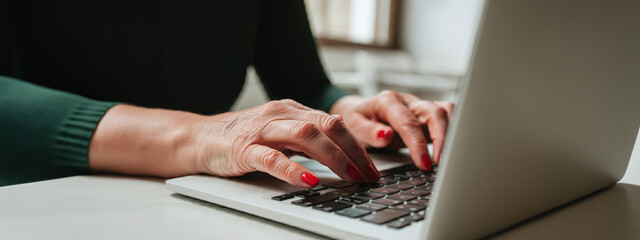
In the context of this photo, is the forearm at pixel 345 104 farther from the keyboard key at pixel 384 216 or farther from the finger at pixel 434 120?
the keyboard key at pixel 384 216

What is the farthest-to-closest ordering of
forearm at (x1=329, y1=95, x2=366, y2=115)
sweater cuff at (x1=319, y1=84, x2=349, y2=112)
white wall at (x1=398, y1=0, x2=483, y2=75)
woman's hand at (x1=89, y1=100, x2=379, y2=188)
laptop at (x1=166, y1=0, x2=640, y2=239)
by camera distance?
white wall at (x1=398, y1=0, x2=483, y2=75) < sweater cuff at (x1=319, y1=84, x2=349, y2=112) < forearm at (x1=329, y1=95, x2=366, y2=115) < woman's hand at (x1=89, y1=100, x2=379, y2=188) < laptop at (x1=166, y1=0, x2=640, y2=239)

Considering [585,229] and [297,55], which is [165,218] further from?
[297,55]

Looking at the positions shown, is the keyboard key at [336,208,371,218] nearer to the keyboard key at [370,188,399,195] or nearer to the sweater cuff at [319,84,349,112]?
the keyboard key at [370,188,399,195]

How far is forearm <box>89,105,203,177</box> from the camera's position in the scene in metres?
0.53

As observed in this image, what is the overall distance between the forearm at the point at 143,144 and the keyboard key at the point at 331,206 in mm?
192

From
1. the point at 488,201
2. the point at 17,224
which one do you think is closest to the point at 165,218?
the point at 17,224

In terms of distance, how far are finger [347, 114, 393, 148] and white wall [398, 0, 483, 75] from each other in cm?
376

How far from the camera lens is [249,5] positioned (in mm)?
1021

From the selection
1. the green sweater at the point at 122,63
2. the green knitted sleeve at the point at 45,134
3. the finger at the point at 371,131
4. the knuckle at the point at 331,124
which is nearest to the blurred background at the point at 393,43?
the green sweater at the point at 122,63

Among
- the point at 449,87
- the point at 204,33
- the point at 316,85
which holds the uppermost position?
the point at 204,33

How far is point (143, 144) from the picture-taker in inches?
21.1

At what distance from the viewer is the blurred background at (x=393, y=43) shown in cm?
411

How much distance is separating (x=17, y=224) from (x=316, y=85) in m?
0.79

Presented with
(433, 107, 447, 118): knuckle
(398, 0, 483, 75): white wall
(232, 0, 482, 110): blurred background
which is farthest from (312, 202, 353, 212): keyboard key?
(398, 0, 483, 75): white wall
